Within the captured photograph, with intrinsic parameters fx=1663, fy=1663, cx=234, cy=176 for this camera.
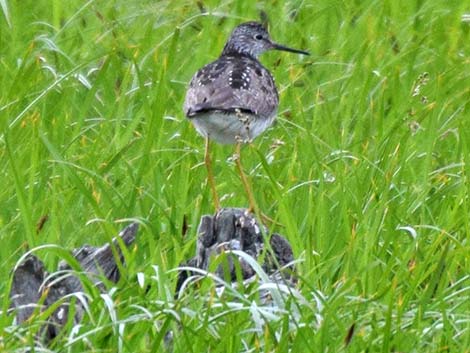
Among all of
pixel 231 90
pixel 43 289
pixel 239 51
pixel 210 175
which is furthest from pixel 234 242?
pixel 239 51

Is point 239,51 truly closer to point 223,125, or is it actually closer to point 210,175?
point 223,125

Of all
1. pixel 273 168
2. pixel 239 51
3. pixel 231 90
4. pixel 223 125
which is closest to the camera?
pixel 223 125

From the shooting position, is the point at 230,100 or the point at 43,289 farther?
the point at 230,100

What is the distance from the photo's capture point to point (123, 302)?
19.2ft

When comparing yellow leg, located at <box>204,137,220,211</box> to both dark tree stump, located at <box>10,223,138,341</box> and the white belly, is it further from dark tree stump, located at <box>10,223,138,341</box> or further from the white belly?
dark tree stump, located at <box>10,223,138,341</box>

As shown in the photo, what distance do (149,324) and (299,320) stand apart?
1.72 ft

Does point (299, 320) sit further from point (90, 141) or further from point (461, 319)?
point (90, 141)

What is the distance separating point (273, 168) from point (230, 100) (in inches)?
19.4

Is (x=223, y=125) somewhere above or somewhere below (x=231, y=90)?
below

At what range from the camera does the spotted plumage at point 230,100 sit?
7.85 metres

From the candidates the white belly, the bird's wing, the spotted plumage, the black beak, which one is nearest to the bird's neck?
the black beak

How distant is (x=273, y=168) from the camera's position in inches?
323

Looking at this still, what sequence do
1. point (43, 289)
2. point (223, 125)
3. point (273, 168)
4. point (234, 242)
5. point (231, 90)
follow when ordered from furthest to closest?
point (273, 168) < point (231, 90) < point (223, 125) < point (234, 242) < point (43, 289)

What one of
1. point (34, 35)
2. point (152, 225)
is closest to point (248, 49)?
point (34, 35)
